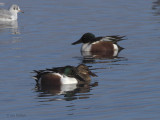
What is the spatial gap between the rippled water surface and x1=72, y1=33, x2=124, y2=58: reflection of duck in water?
36 centimetres

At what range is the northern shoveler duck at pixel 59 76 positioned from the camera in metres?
16.8

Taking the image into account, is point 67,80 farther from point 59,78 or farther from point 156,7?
point 156,7

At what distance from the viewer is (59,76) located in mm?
16797

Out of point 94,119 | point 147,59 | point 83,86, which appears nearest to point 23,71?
point 83,86

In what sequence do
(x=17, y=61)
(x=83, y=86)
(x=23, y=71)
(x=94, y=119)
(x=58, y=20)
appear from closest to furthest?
(x=94, y=119) < (x=83, y=86) < (x=23, y=71) < (x=17, y=61) < (x=58, y=20)

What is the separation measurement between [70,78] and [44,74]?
67cm

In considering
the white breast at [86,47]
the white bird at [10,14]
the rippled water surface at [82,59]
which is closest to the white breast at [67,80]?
the rippled water surface at [82,59]

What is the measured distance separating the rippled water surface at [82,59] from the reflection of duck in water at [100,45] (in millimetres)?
363

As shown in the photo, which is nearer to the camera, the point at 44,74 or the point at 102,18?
the point at 44,74

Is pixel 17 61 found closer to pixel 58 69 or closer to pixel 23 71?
pixel 23 71

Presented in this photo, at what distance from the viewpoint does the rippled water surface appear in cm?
1374

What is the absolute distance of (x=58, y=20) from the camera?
1133 inches

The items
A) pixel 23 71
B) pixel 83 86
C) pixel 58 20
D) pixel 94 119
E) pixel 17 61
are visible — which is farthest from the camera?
pixel 58 20

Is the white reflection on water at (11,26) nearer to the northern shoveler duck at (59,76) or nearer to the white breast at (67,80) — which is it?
the northern shoveler duck at (59,76)
